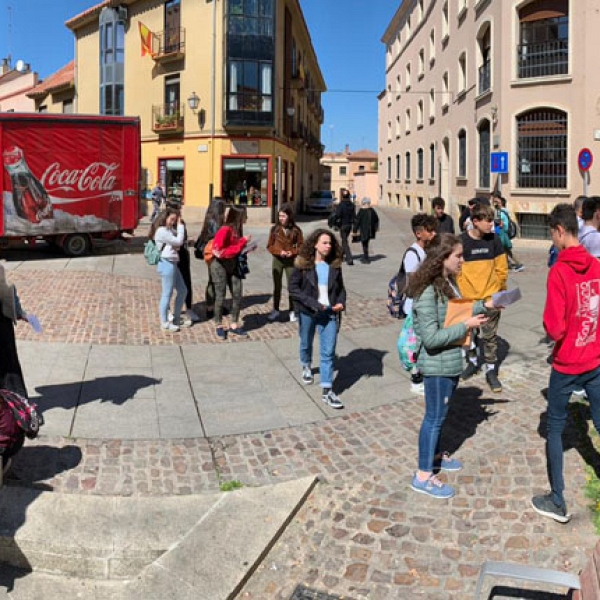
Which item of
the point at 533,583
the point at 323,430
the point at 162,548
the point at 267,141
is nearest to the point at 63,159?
the point at 323,430

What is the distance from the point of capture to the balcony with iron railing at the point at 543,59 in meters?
20.0

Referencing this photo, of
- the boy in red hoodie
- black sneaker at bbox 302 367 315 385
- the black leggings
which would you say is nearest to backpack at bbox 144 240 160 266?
the black leggings

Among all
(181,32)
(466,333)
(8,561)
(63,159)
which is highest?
(181,32)

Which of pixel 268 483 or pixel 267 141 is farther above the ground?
pixel 267 141

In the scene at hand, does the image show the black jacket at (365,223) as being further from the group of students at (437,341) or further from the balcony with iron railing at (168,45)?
the balcony with iron railing at (168,45)

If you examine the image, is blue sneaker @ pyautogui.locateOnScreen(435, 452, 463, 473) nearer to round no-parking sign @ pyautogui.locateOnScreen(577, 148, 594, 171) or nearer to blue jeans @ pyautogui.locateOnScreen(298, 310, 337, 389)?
blue jeans @ pyautogui.locateOnScreen(298, 310, 337, 389)

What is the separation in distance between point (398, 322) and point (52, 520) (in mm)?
6439

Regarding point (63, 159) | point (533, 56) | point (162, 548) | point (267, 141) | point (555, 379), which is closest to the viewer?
point (162, 548)

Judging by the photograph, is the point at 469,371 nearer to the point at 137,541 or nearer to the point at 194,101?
the point at 137,541

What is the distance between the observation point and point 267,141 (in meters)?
29.4

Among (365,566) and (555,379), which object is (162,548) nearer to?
(365,566)

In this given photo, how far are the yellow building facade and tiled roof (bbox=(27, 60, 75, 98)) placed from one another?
4.88 m

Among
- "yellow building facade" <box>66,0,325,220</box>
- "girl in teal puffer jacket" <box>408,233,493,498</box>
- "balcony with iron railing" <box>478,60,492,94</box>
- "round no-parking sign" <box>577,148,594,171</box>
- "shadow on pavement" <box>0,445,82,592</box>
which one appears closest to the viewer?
"shadow on pavement" <box>0,445,82,592</box>

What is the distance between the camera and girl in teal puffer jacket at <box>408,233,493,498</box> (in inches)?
163
